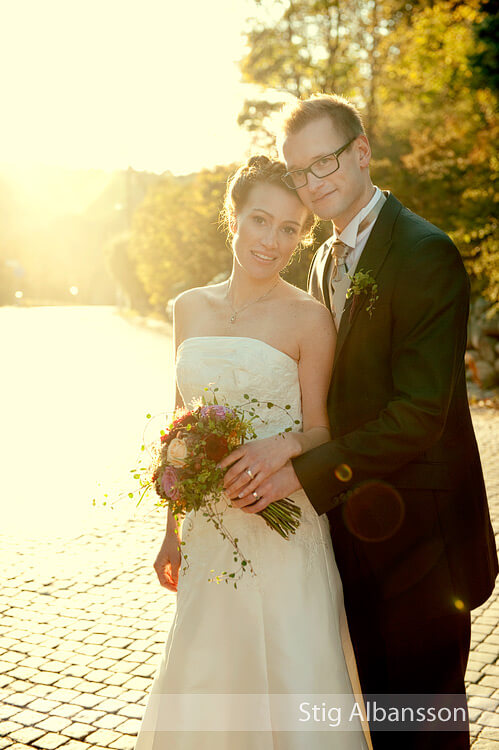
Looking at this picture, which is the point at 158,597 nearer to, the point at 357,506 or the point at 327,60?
the point at 357,506

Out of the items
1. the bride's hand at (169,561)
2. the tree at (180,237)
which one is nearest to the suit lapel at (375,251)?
the bride's hand at (169,561)

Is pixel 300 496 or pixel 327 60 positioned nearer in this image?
pixel 300 496

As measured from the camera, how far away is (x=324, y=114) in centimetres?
320

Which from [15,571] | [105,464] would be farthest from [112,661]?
[105,464]

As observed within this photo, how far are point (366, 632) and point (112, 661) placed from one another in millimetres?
2420

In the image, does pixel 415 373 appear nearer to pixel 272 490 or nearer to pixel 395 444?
pixel 395 444

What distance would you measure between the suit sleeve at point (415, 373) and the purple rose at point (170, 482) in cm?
48

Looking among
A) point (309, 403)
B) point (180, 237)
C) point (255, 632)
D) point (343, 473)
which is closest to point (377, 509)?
point (343, 473)

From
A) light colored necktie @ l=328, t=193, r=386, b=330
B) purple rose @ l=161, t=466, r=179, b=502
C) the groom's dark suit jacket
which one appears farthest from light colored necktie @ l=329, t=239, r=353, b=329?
purple rose @ l=161, t=466, r=179, b=502

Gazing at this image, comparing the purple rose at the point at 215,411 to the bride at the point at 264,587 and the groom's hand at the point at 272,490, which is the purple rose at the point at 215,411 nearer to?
the bride at the point at 264,587

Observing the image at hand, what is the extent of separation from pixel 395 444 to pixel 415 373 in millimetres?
271

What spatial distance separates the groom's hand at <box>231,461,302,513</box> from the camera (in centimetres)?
296

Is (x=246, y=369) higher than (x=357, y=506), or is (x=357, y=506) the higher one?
(x=246, y=369)

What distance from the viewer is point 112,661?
16.6 ft
